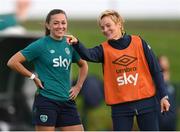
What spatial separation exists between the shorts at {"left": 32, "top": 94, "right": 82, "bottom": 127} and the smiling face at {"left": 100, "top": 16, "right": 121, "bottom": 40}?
31.8 inches

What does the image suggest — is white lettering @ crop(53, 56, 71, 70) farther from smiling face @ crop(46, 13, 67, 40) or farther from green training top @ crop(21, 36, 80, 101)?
smiling face @ crop(46, 13, 67, 40)

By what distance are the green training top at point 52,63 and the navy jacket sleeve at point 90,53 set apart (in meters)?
0.13

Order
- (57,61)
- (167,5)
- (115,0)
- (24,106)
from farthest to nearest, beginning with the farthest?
1. (167,5)
2. (115,0)
3. (24,106)
4. (57,61)

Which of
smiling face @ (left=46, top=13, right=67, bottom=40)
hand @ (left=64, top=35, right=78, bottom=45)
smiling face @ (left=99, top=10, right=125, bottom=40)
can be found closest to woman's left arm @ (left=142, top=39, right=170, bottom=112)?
smiling face @ (left=99, top=10, right=125, bottom=40)

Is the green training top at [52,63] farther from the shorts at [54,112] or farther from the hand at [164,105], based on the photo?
A: the hand at [164,105]

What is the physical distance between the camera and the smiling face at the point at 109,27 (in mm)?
10961

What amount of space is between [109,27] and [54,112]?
1.05m

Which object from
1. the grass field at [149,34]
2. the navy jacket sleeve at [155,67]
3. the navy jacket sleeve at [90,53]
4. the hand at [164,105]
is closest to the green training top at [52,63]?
the navy jacket sleeve at [90,53]

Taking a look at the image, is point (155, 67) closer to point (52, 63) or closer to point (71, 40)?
point (71, 40)

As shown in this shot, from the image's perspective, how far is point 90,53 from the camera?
10984 millimetres

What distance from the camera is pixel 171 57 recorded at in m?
24.6

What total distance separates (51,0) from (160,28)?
524 centimetres

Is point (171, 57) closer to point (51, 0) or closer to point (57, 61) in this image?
point (51, 0)

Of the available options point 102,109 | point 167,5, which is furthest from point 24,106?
point 167,5
